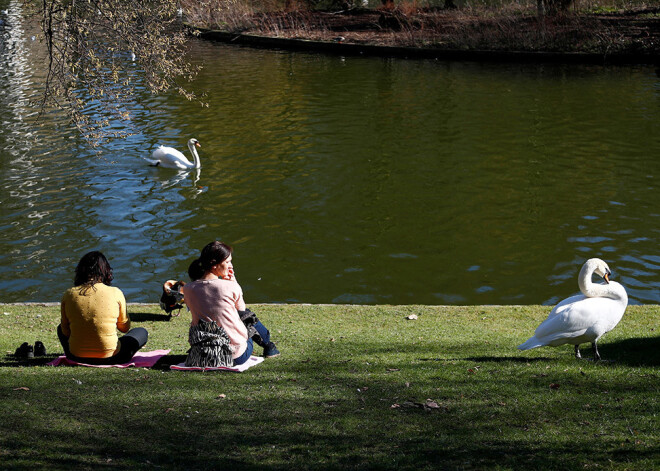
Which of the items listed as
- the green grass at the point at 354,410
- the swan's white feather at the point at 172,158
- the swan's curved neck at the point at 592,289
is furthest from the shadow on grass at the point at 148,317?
the swan's white feather at the point at 172,158

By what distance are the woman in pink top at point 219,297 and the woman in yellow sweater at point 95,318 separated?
711mm

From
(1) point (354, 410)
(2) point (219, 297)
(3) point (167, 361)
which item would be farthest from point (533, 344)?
(3) point (167, 361)

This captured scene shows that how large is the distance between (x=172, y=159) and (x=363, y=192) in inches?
216

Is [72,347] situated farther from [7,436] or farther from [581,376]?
[581,376]

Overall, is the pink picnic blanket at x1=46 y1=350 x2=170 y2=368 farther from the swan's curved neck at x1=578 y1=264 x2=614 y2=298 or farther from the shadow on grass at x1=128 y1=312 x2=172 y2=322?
the swan's curved neck at x1=578 y1=264 x2=614 y2=298

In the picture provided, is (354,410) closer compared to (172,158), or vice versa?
(354,410)

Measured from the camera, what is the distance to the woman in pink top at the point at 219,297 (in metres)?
7.10

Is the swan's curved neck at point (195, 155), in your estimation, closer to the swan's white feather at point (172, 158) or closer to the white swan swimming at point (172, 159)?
the white swan swimming at point (172, 159)

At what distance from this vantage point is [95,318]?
7016mm

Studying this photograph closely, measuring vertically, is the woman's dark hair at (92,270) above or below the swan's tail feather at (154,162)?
above

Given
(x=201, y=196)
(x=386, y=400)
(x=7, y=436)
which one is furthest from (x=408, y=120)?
(x=7, y=436)

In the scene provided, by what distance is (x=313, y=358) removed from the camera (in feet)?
26.0

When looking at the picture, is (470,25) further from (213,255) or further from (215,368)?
(215,368)

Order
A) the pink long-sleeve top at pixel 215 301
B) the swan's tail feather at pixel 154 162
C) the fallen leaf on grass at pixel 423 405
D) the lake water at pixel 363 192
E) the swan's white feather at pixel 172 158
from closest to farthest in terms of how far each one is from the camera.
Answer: the fallen leaf on grass at pixel 423 405
the pink long-sleeve top at pixel 215 301
the lake water at pixel 363 192
the swan's white feather at pixel 172 158
the swan's tail feather at pixel 154 162
